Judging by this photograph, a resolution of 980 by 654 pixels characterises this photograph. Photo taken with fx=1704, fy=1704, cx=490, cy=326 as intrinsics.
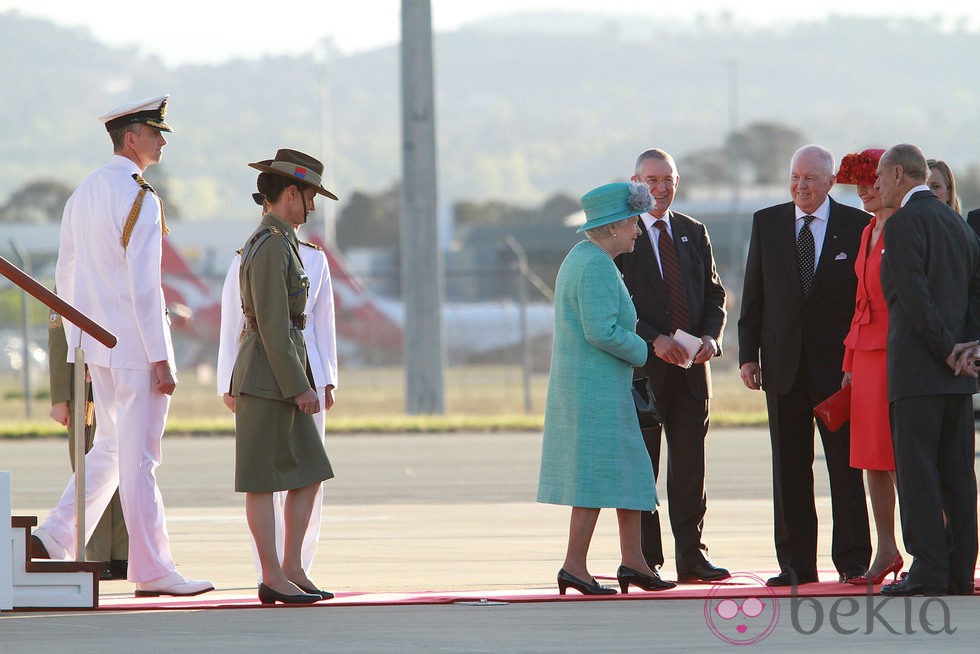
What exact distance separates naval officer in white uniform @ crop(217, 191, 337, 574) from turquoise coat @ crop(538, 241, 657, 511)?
1.10m

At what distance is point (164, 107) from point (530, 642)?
337cm

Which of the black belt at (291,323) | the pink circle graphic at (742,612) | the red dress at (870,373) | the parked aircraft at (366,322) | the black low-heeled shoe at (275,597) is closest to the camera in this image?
the pink circle graphic at (742,612)

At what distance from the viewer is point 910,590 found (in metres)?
7.91

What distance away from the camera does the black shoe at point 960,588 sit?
8.00 m

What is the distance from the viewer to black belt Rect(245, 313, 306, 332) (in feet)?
25.9

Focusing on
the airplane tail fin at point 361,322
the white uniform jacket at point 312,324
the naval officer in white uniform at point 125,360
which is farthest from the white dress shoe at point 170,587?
the airplane tail fin at point 361,322

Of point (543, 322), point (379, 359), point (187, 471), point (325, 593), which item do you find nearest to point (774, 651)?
point (325, 593)

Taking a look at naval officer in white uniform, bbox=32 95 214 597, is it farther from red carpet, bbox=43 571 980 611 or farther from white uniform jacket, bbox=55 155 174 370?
red carpet, bbox=43 571 980 611

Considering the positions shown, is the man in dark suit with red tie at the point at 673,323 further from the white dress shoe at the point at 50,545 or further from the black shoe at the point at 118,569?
the white dress shoe at the point at 50,545

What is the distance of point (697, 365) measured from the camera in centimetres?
904

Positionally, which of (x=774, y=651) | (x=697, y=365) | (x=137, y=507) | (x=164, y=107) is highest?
(x=164, y=107)

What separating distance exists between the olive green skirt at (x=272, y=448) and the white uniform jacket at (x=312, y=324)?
34 cm

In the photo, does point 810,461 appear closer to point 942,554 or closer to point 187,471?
point 942,554

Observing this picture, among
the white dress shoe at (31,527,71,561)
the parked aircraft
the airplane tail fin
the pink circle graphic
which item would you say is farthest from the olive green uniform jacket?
the airplane tail fin
